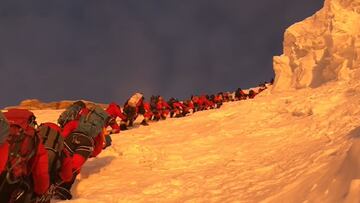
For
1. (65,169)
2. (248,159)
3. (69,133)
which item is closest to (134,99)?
(248,159)

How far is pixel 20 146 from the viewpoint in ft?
16.4

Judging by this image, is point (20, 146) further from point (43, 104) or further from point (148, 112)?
point (43, 104)

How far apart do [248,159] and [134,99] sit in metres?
9.78

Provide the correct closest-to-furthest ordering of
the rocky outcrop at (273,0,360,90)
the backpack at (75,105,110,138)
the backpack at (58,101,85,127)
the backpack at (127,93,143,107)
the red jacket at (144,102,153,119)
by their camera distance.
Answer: the backpack at (75,105,110,138)
the backpack at (58,101,85,127)
the rocky outcrop at (273,0,360,90)
the backpack at (127,93,143,107)
the red jacket at (144,102,153,119)

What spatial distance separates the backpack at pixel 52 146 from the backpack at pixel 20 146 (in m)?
0.60

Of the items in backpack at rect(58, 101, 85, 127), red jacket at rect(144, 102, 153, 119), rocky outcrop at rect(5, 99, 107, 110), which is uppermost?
rocky outcrop at rect(5, 99, 107, 110)

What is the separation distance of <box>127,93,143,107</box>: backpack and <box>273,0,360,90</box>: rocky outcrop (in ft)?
19.4

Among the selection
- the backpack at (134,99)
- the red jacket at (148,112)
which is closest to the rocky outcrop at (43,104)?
the red jacket at (148,112)

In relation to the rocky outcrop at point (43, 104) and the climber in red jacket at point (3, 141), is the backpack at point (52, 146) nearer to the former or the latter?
the climber in red jacket at point (3, 141)

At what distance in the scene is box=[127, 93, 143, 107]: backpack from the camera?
17548mm

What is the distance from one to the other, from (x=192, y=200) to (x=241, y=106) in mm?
8241

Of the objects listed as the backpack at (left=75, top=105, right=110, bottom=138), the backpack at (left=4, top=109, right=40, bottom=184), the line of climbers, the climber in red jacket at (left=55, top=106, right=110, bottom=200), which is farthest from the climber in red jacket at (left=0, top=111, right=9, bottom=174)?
the backpack at (left=75, top=105, right=110, bottom=138)

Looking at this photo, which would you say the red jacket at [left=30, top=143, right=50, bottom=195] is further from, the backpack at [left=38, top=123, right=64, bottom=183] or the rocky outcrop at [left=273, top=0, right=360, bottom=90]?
the rocky outcrop at [left=273, top=0, right=360, bottom=90]

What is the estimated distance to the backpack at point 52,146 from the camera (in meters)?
5.83
